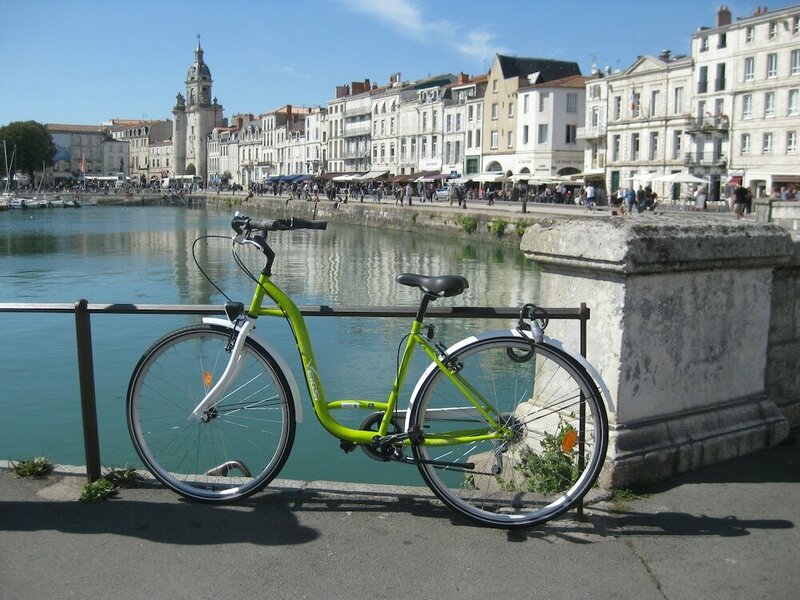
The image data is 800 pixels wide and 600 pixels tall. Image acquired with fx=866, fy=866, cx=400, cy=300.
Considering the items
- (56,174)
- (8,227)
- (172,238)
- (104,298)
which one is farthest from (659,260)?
(56,174)

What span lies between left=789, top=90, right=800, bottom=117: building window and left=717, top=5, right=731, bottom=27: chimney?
27.2 feet

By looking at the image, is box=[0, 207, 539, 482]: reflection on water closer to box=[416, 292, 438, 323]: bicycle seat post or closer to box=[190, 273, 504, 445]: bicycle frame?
box=[190, 273, 504, 445]: bicycle frame

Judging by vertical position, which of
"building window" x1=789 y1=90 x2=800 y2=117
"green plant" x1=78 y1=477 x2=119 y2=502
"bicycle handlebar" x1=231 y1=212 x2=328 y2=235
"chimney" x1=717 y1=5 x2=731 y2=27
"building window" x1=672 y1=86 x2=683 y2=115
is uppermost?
"chimney" x1=717 y1=5 x2=731 y2=27

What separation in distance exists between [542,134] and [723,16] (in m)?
17.1

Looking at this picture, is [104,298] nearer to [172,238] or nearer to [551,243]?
[551,243]

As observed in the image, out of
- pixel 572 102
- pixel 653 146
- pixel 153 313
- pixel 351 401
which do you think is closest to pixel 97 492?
pixel 153 313

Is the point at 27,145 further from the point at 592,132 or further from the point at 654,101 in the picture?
the point at 654,101

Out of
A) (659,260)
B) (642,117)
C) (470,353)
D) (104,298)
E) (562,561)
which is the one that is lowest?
(104,298)

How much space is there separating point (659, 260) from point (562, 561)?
1.41 m

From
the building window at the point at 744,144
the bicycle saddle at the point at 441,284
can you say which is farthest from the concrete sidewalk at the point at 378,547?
the building window at the point at 744,144

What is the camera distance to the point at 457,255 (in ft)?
127

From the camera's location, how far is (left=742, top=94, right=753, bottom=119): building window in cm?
5216

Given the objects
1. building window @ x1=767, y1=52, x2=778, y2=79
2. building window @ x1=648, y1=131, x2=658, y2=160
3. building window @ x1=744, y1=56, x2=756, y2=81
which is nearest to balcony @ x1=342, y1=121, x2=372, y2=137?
building window @ x1=648, y1=131, x2=658, y2=160

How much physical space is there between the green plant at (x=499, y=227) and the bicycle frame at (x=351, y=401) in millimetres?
39218
